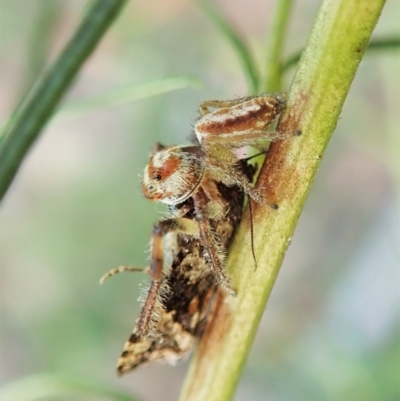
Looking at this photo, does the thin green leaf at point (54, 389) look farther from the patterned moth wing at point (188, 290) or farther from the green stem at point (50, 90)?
the green stem at point (50, 90)

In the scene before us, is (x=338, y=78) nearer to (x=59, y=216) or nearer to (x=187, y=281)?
(x=187, y=281)

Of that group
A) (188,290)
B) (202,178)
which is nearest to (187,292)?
(188,290)

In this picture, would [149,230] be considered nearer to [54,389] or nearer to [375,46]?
[54,389]

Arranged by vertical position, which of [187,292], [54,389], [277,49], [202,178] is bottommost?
[54,389]

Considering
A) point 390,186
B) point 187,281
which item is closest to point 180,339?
point 187,281

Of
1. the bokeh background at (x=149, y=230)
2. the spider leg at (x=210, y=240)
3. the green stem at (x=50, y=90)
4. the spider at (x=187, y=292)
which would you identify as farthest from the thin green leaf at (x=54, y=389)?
the bokeh background at (x=149, y=230)

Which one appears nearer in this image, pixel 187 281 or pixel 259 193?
pixel 259 193
